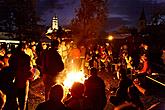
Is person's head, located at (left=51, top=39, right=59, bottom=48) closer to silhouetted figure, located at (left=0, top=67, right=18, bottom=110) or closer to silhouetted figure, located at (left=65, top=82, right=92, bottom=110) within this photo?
silhouetted figure, located at (left=0, top=67, right=18, bottom=110)

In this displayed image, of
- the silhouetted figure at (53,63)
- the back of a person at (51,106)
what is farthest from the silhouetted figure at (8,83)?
the back of a person at (51,106)

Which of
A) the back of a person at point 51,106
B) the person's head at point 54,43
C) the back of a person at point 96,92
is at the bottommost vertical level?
the back of a person at point 96,92

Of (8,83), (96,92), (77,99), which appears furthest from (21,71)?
(77,99)

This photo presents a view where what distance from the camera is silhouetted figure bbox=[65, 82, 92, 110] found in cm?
630

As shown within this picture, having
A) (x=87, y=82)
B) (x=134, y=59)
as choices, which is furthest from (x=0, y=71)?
(x=134, y=59)

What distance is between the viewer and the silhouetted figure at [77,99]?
6.30 meters

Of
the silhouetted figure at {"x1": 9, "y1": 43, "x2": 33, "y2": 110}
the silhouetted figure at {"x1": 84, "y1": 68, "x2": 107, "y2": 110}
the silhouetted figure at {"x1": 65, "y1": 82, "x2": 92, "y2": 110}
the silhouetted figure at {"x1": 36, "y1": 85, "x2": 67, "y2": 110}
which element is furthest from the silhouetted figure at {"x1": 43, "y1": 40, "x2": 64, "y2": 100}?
the silhouetted figure at {"x1": 36, "y1": 85, "x2": 67, "y2": 110}

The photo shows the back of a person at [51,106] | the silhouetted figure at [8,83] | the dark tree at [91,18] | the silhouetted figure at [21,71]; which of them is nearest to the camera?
the back of a person at [51,106]

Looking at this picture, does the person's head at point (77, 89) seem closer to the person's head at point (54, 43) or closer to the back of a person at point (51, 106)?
the back of a person at point (51, 106)

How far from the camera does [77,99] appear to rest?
6.45 m

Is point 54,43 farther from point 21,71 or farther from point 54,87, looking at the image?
point 54,87

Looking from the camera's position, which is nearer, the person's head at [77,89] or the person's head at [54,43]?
the person's head at [77,89]

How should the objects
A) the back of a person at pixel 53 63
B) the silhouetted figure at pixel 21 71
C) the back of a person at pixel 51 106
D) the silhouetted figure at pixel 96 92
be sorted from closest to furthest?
the back of a person at pixel 51 106
the silhouetted figure at pixel 96 92
the silhouetted figure at pixel 21 71
the back of a person at pixel 53 63

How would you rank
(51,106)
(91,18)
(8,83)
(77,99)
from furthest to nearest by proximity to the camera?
1. (91,18)
2. (8,83)
3. (77,99)
4. (51,106)
